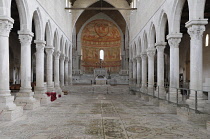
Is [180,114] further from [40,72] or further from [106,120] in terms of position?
[40,72]

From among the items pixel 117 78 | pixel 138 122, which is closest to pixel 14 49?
pixel 117 78

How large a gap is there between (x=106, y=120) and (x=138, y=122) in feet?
4.45

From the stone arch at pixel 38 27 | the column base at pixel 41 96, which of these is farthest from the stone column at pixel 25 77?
the stone arch at pixel 38 27

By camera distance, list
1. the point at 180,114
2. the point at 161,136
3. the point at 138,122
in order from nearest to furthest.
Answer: the point at 161,136 < the point at 138,122 < the point at 180,114

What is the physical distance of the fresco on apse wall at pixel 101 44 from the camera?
46.0m

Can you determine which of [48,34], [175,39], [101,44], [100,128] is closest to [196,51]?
[175,39]

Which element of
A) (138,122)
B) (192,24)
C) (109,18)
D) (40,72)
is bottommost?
(138,122)

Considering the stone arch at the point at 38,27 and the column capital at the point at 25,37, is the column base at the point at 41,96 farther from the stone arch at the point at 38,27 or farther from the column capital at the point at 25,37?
the column capital at the point at 25,37

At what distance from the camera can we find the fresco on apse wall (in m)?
46.0

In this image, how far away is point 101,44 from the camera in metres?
47.9

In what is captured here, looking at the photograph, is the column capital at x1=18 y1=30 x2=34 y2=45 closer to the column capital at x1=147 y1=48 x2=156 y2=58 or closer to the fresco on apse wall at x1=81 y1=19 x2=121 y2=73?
the column capital at x1=147 y1=48 x2=156 y2=58

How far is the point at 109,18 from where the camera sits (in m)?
44.4

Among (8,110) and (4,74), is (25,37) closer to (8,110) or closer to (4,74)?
(4,74)

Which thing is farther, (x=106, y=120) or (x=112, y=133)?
(x=106, y=120)
